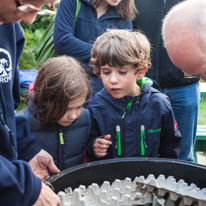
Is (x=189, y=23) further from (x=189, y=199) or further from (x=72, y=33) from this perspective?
(x=72, y=33)

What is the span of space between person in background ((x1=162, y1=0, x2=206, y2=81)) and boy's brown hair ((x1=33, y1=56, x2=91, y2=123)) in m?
0.53

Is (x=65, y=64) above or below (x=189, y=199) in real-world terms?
above

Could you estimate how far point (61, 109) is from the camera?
135cm

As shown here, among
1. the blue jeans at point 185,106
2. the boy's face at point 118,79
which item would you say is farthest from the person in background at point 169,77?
the boy's face at point 118,79

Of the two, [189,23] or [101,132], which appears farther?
[101,132]

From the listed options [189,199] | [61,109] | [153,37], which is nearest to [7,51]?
[61,109]

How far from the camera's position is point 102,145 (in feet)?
4.78

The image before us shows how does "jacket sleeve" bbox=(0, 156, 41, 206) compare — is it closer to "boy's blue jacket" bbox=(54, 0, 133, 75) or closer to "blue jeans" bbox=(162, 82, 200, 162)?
"boy's blue jacket" bbox=(54, 0, 133, 75)

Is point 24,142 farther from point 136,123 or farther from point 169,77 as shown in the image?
point 169,77

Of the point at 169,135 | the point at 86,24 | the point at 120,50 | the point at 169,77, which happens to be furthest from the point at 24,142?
the point at 169,77

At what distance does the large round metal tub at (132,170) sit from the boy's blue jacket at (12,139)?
28 centimetres

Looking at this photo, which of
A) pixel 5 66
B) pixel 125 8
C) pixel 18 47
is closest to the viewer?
pixel 5 66

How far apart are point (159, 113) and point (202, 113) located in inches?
161

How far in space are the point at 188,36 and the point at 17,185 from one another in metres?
0.80
